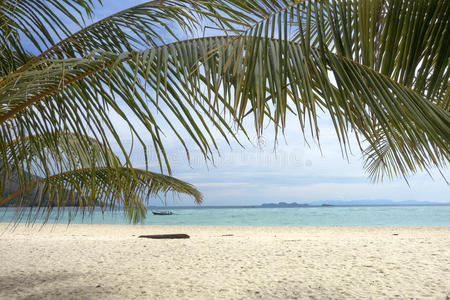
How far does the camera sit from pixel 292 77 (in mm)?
1310

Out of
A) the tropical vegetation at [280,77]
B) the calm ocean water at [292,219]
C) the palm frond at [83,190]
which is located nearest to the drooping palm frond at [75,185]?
the palm frond at [83,190]

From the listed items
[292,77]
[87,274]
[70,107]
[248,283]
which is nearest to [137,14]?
[70,107]

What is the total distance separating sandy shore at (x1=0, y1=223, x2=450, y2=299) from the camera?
3.75m

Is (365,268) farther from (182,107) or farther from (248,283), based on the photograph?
(182,107)

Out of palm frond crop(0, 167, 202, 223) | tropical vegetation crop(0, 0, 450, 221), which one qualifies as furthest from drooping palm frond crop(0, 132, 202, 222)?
tropical vegetation crop(0, 0, 450, 221)

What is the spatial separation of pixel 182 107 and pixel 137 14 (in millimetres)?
1231

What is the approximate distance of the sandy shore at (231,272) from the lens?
3.75 m

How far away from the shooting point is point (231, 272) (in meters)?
4.75

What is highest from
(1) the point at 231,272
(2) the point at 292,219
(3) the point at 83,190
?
(3) the point at 83,190

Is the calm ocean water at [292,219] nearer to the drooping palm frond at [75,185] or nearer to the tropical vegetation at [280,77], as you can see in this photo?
the drooping palm frond at [75,185]

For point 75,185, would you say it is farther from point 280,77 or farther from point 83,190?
point 280,77

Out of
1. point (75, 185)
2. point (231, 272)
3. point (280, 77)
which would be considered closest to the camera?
point (280, 77)

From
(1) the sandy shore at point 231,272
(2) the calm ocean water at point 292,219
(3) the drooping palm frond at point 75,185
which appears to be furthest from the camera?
(2) the calm ocean water at point 292,219

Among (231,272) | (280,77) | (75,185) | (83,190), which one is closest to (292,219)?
(231,272)
